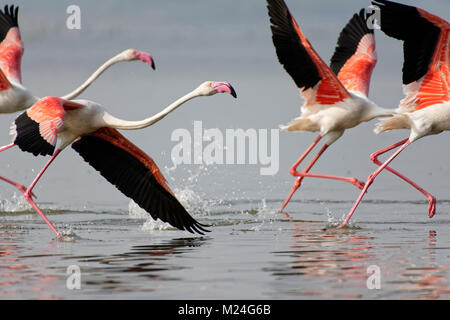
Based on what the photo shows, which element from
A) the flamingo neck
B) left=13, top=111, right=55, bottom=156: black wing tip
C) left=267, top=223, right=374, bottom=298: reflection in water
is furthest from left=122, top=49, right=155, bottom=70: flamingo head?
left=267, top=223, right=374, bottom=298: reflection in water

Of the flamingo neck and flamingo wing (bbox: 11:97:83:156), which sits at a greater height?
the flamingo neck

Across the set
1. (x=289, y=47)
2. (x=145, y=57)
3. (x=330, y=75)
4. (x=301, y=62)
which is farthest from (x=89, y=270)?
(x=330, y=75)

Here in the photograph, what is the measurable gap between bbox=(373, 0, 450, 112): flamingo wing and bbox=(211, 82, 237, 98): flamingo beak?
9.20ft

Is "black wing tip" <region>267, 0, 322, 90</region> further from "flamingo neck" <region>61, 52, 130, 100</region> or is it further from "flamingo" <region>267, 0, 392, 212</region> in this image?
"flamingo neck" <region>61, 52, 130, 100</region>

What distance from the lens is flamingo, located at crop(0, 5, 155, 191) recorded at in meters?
13.4

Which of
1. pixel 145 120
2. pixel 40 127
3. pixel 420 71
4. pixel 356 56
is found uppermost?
pixel 356 56

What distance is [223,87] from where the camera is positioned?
10.8 m

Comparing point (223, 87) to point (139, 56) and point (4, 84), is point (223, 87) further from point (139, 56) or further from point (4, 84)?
point (4, 84)

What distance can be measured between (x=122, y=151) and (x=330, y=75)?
3.37 meters

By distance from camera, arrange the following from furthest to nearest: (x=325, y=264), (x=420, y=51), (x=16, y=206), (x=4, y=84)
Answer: (x=16, y=206) → (x=4, y=84) → (x=420, y=51) → (x=325, y=264)
